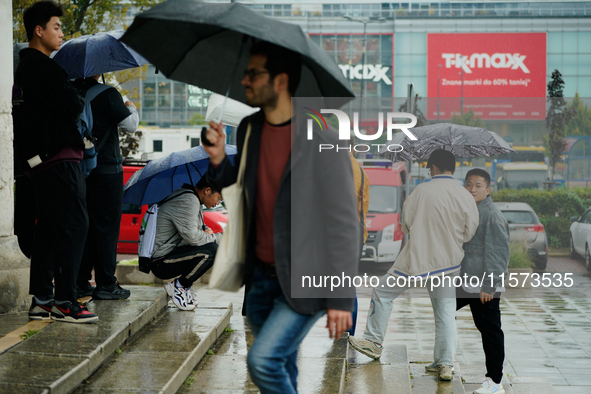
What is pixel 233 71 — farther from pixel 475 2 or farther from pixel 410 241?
pixel 475 2

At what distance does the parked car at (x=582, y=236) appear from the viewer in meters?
16.0

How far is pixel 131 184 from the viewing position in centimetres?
655

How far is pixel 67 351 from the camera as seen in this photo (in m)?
4.17

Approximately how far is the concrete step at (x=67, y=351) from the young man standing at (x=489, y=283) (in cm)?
265

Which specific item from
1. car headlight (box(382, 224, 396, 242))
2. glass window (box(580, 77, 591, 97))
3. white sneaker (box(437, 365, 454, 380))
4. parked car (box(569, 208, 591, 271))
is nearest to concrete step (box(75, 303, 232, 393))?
white sneaker (box(437, 365, 454, 380))

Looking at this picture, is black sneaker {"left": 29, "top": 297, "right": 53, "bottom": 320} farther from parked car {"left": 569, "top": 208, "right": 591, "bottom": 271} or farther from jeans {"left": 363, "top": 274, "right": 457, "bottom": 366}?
parked car {"left": 569, "top": 208, "right": 591, "bottom": 271}

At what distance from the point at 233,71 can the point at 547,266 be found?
601 inches

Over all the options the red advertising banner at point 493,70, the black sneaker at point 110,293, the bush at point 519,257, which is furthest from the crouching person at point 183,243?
the red advertising banner at point 493,70

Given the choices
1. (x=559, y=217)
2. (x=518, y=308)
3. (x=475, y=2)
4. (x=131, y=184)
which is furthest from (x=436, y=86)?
(x=131, y=184)

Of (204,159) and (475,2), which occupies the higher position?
(475,2)

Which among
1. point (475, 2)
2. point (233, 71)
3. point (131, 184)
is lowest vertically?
point (131, 184)

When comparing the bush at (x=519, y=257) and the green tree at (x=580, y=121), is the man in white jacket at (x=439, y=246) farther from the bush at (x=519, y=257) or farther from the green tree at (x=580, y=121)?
the green tree at (x=580, y=121)

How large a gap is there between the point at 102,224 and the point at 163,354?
4.41ft

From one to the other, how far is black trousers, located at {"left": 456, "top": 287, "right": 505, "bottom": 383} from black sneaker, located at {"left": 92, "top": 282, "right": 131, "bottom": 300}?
2863mm
